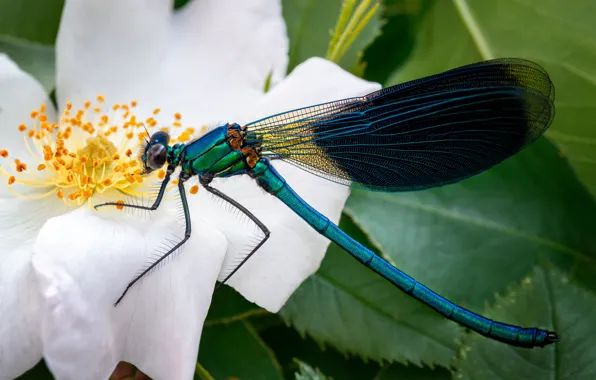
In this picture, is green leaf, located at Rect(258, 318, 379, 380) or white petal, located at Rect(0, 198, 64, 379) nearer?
white petal, located at Rect(0, 198, 64, 379)

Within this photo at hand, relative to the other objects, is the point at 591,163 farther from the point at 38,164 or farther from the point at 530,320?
the point at 38,164

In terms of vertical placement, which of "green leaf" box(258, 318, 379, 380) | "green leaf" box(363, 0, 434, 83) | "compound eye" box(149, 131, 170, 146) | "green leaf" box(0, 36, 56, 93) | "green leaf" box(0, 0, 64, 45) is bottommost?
"green leaf" box(258, 318, 379, 380)

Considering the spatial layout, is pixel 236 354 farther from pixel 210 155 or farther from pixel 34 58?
pixel 34 58

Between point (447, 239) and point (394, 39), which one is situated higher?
point (394, 39)

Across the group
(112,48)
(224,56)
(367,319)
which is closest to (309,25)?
(224,56)

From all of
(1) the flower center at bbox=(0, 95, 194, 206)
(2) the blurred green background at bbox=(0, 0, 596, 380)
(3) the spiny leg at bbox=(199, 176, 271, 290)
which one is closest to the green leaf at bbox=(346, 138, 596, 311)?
(2) the blurred green background at bbox=(0, 0, 596, 380)

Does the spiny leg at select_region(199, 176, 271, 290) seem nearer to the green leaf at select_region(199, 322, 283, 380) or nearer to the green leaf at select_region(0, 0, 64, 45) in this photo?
the green leaf at select_region(199, 322, 283, 380)

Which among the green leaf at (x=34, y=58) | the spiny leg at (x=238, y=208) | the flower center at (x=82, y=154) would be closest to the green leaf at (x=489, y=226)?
the spiny leg at (x=238, y=208)
